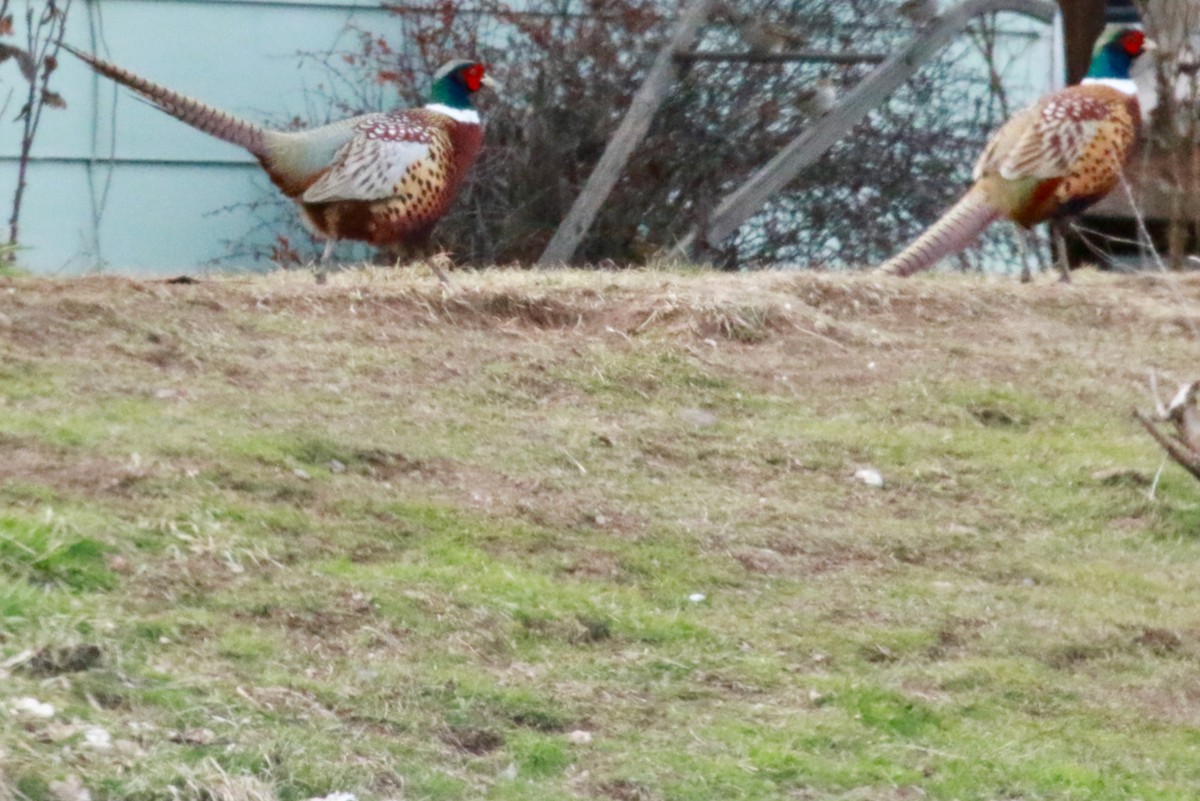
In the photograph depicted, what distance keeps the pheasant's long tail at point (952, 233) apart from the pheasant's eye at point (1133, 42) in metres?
1.05

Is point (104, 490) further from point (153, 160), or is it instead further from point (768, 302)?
point (153, 160)

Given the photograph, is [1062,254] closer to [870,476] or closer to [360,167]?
[870,476]

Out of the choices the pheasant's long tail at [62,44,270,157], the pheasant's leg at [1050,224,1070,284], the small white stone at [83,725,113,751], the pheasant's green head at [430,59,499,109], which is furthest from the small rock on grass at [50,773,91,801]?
the pheasant's leg at [1050,224,1070,284]

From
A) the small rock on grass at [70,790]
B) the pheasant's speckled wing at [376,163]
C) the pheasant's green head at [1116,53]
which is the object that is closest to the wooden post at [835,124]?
the pheasant's green head at [1116,53]

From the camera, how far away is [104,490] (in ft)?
15.2

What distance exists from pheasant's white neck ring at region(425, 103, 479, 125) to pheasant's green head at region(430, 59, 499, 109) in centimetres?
2

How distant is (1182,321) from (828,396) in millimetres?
2052

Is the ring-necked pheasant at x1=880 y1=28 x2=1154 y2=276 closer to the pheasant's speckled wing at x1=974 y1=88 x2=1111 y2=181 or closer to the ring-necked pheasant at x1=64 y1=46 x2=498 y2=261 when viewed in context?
the pheasant's speckled wing at x1=974 y1=88 x2=1111 y2=181

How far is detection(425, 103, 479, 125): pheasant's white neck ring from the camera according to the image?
25.6ft

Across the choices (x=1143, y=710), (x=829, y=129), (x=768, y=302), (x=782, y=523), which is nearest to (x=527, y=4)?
(x=829, y=129)

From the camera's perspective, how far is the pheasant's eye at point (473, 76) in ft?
26.0

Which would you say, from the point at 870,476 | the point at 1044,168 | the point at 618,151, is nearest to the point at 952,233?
the point at 1044,168

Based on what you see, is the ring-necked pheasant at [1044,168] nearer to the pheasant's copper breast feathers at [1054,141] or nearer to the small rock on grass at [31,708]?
the pheasant's copper breast feathers at [1054,141]

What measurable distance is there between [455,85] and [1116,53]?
3.05 meters
